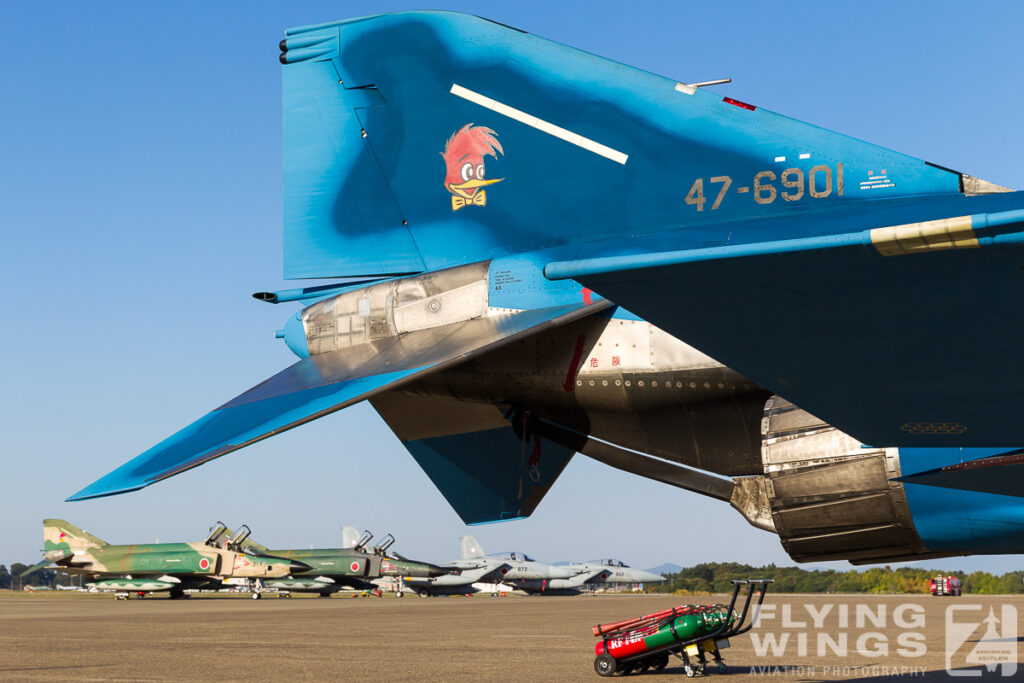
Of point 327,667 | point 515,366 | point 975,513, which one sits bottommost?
point 327,667

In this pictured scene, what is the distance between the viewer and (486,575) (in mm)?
51281

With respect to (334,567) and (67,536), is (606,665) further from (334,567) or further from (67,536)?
(67,536)

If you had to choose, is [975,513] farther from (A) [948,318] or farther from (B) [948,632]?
(B) [948,632]

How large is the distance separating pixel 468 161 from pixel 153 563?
3938cm

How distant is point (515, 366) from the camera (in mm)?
6055


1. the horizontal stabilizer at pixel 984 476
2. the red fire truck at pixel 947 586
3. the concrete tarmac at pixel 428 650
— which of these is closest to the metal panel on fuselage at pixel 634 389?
the horizontal stabilizer at pixel 984 476

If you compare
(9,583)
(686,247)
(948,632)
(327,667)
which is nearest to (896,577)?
(948,632)

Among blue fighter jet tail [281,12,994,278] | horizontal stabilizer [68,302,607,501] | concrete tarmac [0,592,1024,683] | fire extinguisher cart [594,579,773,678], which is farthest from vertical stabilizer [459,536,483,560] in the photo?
horizontal stabilizer [68,302,607,501]

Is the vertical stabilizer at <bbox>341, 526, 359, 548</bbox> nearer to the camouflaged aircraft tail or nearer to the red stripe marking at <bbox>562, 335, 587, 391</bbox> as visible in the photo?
the camouflaged aircraft tail

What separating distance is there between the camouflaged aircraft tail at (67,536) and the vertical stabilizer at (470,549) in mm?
21821

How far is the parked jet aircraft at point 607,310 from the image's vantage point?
3217 mm

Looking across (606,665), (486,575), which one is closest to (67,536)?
(486,575)

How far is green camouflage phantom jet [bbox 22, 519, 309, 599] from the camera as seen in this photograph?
133 ft

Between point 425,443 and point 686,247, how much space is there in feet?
14.5
